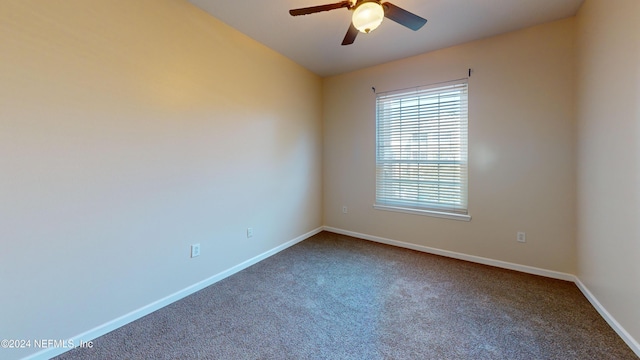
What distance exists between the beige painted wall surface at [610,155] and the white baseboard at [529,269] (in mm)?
51

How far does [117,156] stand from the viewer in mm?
1799

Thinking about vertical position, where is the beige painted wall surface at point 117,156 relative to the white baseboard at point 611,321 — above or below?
above

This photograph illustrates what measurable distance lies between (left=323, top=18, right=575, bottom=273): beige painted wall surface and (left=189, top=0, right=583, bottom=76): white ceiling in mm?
159

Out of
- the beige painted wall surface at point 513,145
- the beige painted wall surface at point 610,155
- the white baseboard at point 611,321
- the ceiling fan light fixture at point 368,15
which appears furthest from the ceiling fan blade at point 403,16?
the white baseboard at point 611,321

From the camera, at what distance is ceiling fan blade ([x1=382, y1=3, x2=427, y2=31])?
166 centimetres

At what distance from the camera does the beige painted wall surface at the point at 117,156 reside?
1.43 metres

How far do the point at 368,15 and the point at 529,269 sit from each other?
305cm

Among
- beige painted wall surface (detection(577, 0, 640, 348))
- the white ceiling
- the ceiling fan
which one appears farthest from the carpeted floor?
the white ceiling

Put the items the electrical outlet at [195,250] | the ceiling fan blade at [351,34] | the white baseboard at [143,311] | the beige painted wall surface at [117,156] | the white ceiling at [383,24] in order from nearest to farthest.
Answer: the beige painted wall surface at [117,156] → the white baseboard at [143,311] → the ceiling fan blade at [351,34] → the white ceiling at [383,24] → the electrical outlet at [195,250]

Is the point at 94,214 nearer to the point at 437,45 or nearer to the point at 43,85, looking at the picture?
the point at 43,85

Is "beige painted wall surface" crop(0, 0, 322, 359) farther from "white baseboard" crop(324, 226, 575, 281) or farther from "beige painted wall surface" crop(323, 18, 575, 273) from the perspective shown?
"beige painted wall surface" crop(323, 18, 575, 273)

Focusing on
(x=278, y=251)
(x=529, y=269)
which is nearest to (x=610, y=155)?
(x=529, y=269)

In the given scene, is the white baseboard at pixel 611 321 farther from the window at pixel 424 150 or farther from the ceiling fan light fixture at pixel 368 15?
the ceiling fan light fixture at pixel 368 15

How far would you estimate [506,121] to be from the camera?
2691 mm
